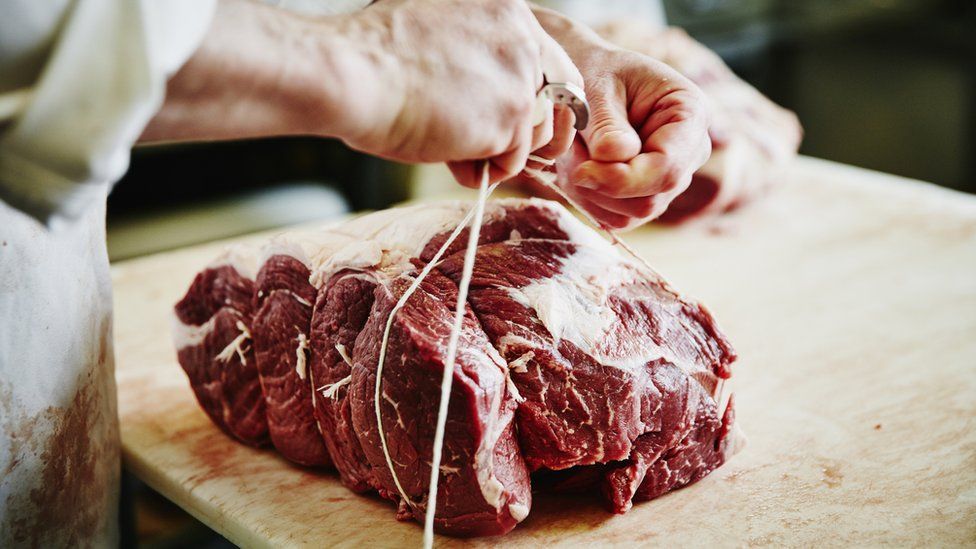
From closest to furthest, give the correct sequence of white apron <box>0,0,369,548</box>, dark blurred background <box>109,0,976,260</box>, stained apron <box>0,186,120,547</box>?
white apron <box>0,0,369,548</box>
stained apron <box>0,186,120,547</box>
dark blurred background <box>109,0,976,260</box>

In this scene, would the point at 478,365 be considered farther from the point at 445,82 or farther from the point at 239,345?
the point at 239,345

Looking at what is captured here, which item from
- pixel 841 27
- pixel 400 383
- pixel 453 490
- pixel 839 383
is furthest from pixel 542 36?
pixel 841 27

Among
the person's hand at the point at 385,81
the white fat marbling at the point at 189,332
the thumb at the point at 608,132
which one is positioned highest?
the person's hand at the point at 385,81

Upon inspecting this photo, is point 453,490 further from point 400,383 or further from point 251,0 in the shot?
point 251,0

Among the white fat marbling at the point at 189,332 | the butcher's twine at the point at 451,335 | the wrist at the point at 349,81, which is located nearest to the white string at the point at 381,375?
the butcher's twine at the point at 451,335

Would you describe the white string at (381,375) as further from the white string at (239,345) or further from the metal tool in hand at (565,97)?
the white string at (239,345)

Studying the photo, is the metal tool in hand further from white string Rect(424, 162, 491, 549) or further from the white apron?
the white apron

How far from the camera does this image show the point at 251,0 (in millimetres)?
1203

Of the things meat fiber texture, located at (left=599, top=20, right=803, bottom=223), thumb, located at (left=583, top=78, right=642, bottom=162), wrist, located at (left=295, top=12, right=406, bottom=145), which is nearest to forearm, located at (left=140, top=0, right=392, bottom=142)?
wrist, located at (left=295, top=12, right=406, bottom=145)

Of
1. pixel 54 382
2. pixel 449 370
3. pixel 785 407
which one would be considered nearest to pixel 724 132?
pixel 785 407

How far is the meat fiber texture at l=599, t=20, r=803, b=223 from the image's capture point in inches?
120

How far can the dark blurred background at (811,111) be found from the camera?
360 cm

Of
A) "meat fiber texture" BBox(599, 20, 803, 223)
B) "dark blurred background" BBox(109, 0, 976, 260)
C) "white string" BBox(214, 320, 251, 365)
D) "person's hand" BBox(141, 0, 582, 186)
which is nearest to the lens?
"person's hand" BBox(141, 0, 582, 186)

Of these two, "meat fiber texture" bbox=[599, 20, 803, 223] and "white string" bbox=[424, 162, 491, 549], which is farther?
"meat fiber texture" bbox=[599, 20, 803, 223]
